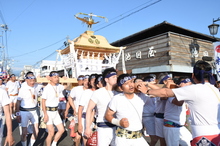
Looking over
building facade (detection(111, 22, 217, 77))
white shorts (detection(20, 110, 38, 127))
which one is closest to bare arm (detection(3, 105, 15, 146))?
white shorts (detection(20, 110, 38, 127))

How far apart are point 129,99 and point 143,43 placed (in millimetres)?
11226

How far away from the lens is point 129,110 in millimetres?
2773

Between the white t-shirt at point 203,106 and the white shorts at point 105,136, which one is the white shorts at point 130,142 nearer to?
the white shorts at point 105,136

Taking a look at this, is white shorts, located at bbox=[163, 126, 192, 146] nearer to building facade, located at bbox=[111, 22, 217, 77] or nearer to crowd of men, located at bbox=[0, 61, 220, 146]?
crowd of men, located at bbox=[0, 61, 220, 146]

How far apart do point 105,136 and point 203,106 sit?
184 centimetres

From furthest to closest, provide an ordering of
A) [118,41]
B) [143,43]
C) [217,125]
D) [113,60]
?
[118,41], [143,43], [113,60], [217,125]

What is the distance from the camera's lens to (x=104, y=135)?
3309 millimetres

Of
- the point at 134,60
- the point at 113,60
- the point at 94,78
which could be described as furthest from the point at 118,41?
the point at 94,78

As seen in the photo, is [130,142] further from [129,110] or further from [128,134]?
[129,110]

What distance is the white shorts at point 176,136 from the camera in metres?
3.41

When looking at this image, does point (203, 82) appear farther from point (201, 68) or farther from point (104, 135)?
point (104, 135)

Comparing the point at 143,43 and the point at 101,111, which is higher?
the point at 143,43

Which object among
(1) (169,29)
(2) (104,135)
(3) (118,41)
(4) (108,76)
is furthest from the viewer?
(3) (118,41)

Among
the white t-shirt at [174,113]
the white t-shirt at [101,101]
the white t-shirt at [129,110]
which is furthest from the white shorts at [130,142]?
the white t-shirt at [174,113]
